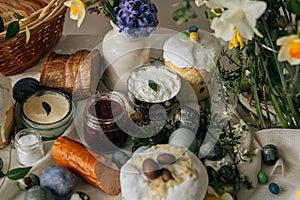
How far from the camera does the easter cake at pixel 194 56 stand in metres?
1.18

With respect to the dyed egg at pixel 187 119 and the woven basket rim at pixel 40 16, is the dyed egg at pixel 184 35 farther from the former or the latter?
the woven basket rim at pixel 40 16

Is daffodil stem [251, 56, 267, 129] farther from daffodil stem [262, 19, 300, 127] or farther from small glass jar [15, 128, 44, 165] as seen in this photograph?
small glass jar [15, 128, 44, 165]

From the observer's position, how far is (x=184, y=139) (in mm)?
1070

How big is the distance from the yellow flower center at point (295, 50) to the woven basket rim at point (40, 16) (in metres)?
0.59

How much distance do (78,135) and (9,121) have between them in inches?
5.3

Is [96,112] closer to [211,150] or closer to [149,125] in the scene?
[149,125]

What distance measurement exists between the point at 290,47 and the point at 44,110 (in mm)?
547

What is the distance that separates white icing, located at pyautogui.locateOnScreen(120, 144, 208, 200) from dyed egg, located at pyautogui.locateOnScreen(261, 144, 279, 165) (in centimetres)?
17

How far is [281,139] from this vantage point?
112 cm

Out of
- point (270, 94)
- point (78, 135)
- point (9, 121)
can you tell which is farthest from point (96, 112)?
point (270, 94)

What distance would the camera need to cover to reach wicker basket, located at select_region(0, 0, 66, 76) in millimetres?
1204

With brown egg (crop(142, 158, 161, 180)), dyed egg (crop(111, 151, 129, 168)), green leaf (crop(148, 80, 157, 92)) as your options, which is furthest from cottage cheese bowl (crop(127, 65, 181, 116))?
brown egg (crop(142, 158, 161, 180))

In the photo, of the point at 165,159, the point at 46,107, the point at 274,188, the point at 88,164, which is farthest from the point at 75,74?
the point at 274,188

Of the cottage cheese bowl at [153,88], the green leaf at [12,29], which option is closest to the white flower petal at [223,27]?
the cottage cheese bowl at [153,88]
